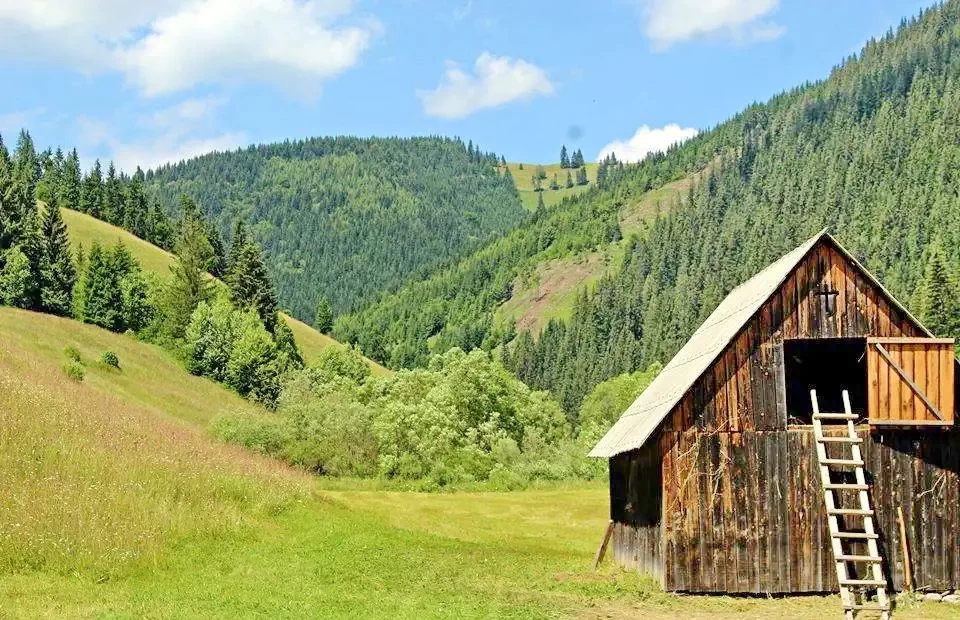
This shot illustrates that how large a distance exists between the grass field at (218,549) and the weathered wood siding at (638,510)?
0.88 m

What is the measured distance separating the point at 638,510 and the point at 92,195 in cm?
17892

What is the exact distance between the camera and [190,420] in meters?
90.0

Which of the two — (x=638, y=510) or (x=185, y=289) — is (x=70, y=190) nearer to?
(x=185, y=289)

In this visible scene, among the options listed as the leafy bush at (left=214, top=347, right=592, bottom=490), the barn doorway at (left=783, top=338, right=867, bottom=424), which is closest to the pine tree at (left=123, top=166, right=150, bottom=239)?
the leafy bush at (left=214, top=347, right=592, bottom=490)

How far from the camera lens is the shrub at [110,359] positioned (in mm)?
96144

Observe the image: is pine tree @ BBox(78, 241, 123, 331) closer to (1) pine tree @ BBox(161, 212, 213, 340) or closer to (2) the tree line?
(2) the tree line

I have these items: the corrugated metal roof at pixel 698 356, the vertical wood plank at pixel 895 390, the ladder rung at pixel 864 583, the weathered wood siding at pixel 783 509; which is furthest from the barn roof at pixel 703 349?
the ladder rung at pixel 864 583

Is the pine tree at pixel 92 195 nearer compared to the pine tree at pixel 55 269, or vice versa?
the pine tree at pixel 55 269

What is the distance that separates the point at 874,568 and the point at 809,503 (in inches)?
135

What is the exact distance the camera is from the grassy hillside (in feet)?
506

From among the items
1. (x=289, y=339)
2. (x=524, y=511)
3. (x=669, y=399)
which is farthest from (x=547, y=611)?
(x=289, y=339)

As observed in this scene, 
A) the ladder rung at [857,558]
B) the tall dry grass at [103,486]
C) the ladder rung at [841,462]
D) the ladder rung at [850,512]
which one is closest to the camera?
the ladder rung at [857,558]

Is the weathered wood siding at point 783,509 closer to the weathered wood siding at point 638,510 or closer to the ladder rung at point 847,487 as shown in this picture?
the weathered wood siding at point 638,510

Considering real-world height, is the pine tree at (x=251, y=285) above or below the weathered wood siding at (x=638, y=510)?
above
